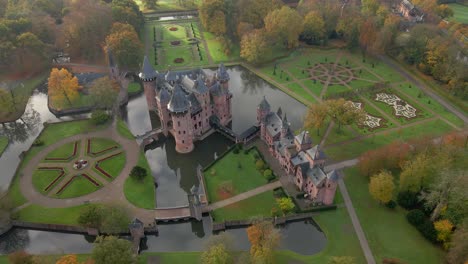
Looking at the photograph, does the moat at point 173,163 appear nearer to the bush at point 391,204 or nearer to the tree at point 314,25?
the bush at point 391,204

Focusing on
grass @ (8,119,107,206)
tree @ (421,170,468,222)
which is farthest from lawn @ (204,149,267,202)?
grass @ (8,119,107,206)

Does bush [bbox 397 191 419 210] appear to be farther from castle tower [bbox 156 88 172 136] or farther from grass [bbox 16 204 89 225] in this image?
grass [bbox 16 204 89 225]

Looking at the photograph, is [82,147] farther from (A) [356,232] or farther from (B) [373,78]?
(B) [373,78]

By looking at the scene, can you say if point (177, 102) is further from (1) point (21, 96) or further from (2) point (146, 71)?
(1) point (21, 96)

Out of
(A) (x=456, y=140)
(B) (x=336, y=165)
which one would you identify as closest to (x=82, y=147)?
(B) (x=336, y=165)

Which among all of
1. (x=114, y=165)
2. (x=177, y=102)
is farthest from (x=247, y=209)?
(x=114, y=165)

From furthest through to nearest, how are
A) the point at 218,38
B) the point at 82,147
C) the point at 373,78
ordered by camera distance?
1. the point at 218,38
2. the point at 373,78
3. the point at 82,147
